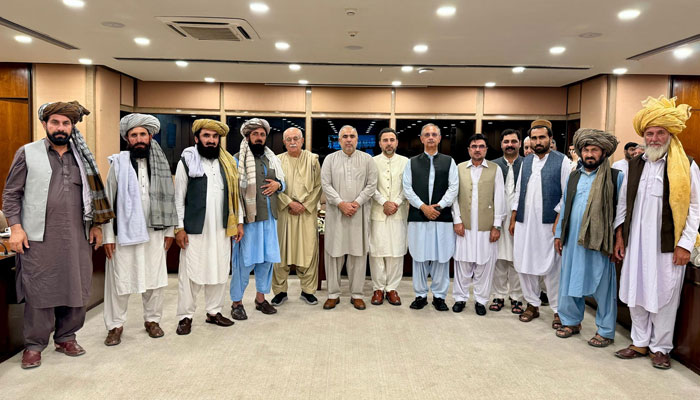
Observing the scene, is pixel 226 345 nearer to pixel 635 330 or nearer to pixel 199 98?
pixel 635 330

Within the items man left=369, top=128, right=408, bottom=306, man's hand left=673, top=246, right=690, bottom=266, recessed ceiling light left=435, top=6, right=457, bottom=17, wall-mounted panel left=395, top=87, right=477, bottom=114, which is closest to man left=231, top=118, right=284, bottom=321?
man left=369, top=128, right=408, bottom=306

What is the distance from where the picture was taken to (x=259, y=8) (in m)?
4.60

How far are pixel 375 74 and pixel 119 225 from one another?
16.6ft

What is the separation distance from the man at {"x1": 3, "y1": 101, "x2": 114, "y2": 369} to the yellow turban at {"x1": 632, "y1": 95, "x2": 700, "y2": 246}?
3898 mm

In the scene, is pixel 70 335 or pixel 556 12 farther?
pixel 556 12

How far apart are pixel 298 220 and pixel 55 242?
2.17m

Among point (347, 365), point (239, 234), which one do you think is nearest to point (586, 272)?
point (347, 365)

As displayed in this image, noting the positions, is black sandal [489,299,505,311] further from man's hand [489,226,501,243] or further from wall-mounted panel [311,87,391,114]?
wall-mounted panel [311,87,391,114]

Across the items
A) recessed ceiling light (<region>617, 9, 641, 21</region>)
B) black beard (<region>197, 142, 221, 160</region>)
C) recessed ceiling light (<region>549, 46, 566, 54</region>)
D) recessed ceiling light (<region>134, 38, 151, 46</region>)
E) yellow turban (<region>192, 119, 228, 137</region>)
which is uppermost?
recessed ceiling light (<region>549, 46, 566, 54</region>)

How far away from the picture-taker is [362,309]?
4844 millimetres

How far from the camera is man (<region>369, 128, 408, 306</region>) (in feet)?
16.3

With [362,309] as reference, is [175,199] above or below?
above

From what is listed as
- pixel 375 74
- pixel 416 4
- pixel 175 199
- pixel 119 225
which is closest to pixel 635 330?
pixel 416 4

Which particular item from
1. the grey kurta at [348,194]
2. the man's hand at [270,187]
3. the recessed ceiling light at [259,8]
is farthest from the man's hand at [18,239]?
the recessed ceiling light at [259,8]
